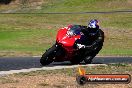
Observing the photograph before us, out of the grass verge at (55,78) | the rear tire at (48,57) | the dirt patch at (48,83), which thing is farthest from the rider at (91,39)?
the dirt patch at (48,83)

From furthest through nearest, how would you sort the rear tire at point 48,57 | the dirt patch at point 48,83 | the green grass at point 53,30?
1. the green grass at point 53,30
2. the rear tire at point 48,57
3. the dirt patch at point 48,83

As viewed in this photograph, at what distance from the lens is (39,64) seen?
17.6 meters

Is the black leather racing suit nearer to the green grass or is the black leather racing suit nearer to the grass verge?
the grass verge

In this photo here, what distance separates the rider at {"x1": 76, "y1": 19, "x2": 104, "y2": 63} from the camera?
1748 cm

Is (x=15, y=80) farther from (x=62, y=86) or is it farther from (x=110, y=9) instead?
(x=110, y=9)

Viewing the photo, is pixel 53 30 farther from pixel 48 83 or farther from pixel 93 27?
pixel 48 83

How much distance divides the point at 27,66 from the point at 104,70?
3.01m

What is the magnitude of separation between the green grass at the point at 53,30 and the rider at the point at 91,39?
6019mm

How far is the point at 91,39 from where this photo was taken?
17703 millimetres

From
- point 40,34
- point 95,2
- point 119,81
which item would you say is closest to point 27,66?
point 119,81

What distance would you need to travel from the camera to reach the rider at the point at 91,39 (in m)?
17.5

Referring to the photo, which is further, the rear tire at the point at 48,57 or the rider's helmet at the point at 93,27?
the rider's helmet at the point at 93,27

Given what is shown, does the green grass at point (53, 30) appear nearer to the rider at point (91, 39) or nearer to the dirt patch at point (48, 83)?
the rider at point (91, 39)

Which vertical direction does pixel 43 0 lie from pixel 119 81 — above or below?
below
